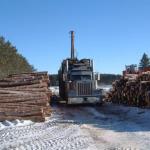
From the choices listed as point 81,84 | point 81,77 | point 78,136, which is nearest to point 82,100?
point 81,84

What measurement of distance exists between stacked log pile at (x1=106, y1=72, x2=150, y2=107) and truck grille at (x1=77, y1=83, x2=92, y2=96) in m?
2.72

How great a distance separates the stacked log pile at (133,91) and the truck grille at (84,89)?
2.72m

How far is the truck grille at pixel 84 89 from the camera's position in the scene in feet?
110

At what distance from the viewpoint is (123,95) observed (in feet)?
116

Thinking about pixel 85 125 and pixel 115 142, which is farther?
pixel 85 125

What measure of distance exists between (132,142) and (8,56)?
6200 cm

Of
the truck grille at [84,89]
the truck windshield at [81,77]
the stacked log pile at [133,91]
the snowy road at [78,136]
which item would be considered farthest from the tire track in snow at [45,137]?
the truck windshield at [81,77]

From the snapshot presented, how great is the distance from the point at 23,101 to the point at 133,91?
12.6m

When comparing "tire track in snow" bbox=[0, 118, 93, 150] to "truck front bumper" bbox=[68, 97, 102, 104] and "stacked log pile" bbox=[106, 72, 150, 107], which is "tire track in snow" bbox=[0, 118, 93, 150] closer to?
"stacked log pile" bbox=[106, 72, 150, 107]

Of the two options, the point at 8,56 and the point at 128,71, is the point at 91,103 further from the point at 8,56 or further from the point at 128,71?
the point at 8,56

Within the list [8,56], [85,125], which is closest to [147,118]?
[85,125]

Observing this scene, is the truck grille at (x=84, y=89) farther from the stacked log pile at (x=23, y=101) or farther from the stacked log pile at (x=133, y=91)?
the stacked log pile at (x=23, y=101)

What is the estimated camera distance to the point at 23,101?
21469mm

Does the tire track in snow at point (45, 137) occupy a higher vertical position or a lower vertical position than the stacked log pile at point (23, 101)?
lower
